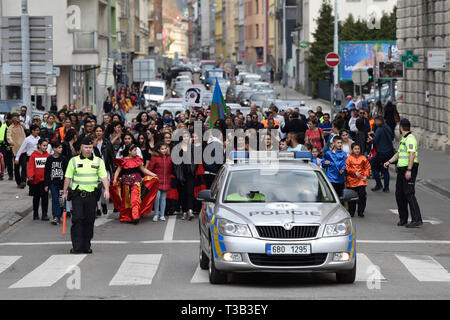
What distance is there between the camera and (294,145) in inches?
813

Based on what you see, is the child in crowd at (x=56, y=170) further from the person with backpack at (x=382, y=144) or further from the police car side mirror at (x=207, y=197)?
the person with backpack at (x=382, y=144)

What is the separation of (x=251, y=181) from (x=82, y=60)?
125 feet

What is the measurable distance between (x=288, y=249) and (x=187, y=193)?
342 inches

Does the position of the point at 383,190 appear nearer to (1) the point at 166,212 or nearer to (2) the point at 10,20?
(1) the point at 166,212

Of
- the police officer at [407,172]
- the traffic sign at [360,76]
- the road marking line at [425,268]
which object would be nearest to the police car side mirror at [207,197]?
the road marking line at [425,268]

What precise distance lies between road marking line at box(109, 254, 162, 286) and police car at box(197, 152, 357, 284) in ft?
2.72

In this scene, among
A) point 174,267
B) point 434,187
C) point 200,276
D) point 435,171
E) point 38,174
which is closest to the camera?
point 200,276

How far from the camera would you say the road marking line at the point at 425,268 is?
43.3 feet

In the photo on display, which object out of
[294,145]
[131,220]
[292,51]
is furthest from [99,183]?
[292,51]

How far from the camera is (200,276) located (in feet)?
44.0

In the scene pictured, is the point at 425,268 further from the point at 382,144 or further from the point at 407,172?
the point at 382,144

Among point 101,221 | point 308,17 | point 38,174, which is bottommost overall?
point 101,221

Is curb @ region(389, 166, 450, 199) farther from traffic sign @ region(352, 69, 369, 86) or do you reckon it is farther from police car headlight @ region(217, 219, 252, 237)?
traffic sign @ region(352, 69, 369, 86)

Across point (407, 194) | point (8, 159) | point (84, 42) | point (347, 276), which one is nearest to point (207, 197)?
point (347, 276)
